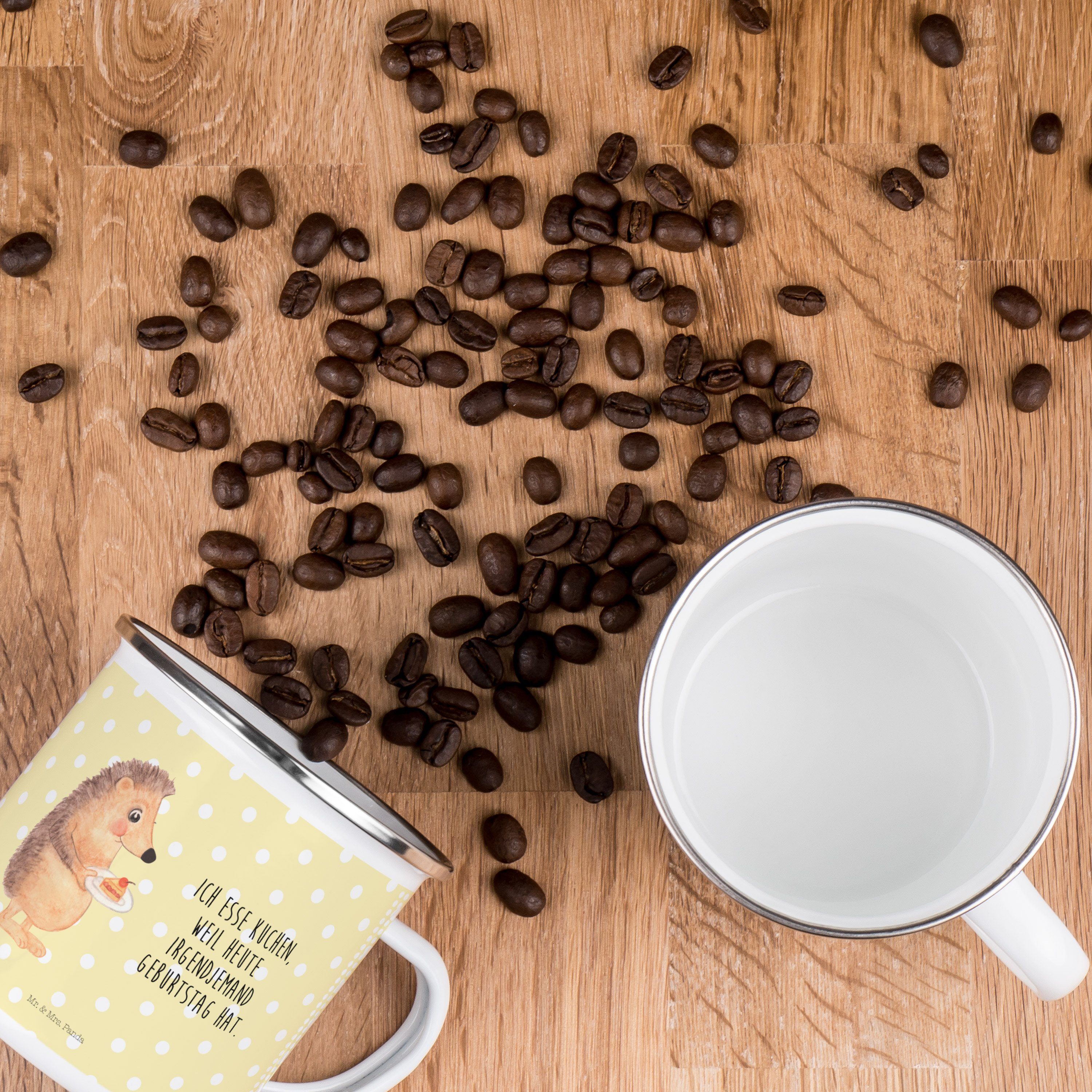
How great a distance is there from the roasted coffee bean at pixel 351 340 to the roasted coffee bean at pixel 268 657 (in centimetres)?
30

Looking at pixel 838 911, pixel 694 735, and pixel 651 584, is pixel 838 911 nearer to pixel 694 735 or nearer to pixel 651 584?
pixel 694 735

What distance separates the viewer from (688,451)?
3.25ft

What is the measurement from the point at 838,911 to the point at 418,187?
2.53ft

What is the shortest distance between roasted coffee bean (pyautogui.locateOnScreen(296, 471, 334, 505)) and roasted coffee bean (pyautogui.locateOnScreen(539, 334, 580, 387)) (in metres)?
0.25

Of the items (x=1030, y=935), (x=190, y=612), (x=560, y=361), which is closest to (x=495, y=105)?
(x=560, y=361)

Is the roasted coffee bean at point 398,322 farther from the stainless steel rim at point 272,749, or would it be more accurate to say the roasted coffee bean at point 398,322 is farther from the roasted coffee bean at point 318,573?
the stainless steel rim at point 272,749

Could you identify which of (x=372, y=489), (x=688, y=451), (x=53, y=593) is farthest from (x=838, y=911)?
(x=53, y=593)

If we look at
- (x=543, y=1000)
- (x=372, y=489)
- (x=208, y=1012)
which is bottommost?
(x=543, y=1000)

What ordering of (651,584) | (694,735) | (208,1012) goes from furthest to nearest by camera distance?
(651,584) → (694,735) → (208,1012)

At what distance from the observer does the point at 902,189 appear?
98cm

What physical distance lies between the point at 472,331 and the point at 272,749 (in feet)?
1.57

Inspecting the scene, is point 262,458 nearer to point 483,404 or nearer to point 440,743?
point 483,404

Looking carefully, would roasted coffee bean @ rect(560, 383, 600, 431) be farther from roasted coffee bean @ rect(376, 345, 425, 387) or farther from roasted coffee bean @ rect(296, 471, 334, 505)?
roasted coffee bean @ rect(296, 471, 334, 505)

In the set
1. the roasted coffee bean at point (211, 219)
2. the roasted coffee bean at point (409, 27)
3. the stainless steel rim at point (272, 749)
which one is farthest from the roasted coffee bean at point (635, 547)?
the roasted coffee bean at point (409, 27)
